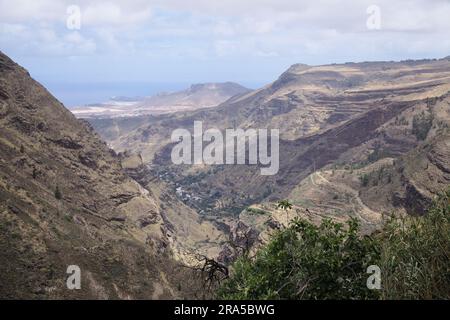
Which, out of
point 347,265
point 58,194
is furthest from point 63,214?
point 347,265

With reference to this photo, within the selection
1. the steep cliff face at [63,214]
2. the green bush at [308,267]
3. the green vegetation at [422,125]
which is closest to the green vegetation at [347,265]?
the green bush at [308,267]

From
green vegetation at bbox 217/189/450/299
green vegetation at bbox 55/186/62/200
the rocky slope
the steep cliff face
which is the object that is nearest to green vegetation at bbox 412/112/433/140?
the rocky slope

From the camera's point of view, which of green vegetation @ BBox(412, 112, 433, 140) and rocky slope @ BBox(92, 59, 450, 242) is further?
green vegetation @ BBox(412, 112, 433, 140)

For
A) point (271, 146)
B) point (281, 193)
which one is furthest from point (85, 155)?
point (271, 146)

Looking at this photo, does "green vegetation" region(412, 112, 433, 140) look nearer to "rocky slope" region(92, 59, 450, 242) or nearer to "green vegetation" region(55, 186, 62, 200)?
"rocky slope" region(92, 59, 450, 242)

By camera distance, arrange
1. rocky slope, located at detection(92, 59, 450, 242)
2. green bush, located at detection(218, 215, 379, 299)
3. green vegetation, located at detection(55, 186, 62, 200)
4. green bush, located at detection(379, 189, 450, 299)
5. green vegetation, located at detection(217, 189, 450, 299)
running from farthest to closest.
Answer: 1. rocky slope, located at detection(92, 59, 450, 242)
2. green vegetation, located at detection(55, 186, 62, 200)
3. green bush, located at detection(218, 215, 379, 299)
4. green vegetation, located at detection(217, 189, 450, 299)
5. green bush, located at detection(379, 189, 450, 299)

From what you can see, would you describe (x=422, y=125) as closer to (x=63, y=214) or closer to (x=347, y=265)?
(x=63, y=214)

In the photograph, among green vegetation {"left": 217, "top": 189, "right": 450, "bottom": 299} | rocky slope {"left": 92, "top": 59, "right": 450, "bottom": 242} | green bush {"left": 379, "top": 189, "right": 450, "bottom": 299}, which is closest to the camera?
green bush {"left": 379, "top": 189, "right": 450, "bottom": 299}
